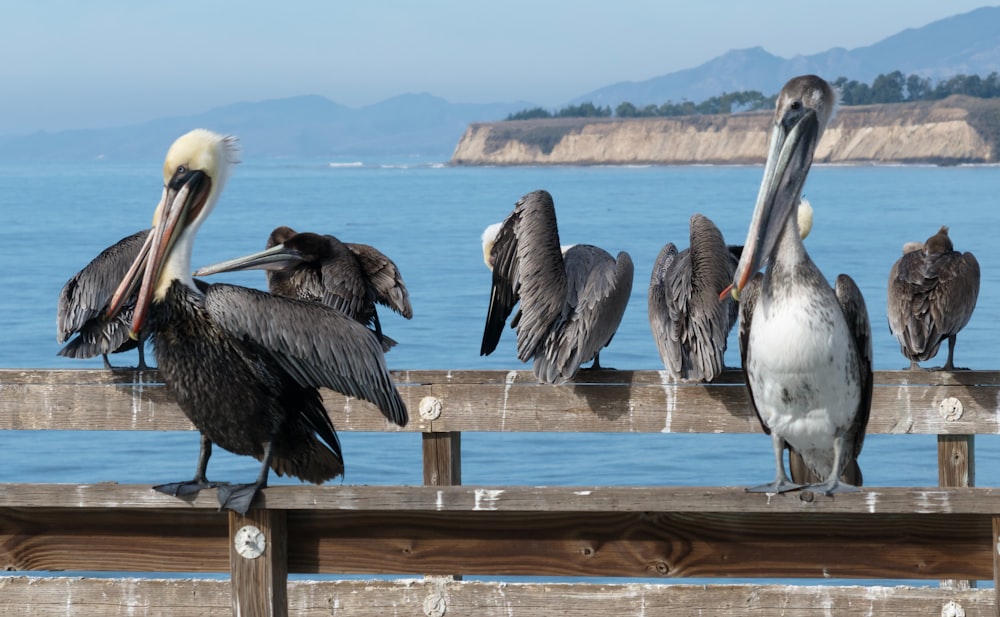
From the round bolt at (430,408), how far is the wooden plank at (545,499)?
1896mm

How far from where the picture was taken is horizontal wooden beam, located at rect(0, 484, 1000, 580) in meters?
2.74

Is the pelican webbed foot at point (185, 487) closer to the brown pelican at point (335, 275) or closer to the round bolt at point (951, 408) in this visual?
the round bolt at point (951, 408)

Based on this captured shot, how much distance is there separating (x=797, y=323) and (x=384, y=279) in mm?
3325

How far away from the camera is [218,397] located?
11.5 ft

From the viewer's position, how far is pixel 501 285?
242 inches

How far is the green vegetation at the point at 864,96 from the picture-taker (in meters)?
162

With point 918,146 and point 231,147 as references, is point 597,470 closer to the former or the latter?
point 231,147

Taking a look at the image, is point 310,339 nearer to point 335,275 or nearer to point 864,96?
point 335,275

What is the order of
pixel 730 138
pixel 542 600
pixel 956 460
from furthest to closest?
1. pixel 730 138
2. pixel 956 460
3. pixel 542 600

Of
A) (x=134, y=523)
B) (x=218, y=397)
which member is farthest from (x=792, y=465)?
(x=134, y=523)

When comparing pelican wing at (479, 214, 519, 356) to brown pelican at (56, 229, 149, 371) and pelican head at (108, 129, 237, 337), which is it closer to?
brown pelican at (56, 229, 149, 371)

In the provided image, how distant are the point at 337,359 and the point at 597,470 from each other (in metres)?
7.45

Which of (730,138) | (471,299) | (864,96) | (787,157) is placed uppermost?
(864,96)

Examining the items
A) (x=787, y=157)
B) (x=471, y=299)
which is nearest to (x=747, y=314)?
(x=787, y=157)
